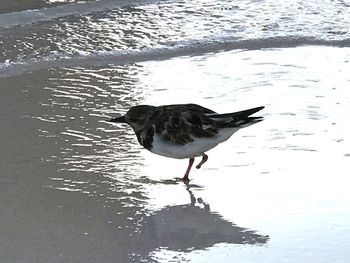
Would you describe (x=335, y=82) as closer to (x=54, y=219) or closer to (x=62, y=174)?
(x=62, y=174)

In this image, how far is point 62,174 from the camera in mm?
4441

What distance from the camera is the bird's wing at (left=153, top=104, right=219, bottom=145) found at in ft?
13.6

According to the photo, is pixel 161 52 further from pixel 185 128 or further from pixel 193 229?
pixel 193 229

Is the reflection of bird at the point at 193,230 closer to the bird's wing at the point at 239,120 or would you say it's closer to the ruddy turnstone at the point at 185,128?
the ruddy turnstone at the point at 185,128

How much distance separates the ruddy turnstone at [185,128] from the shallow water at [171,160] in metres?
0.19

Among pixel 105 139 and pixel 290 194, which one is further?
pixel 105 139

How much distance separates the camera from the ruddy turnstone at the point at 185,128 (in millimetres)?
4105

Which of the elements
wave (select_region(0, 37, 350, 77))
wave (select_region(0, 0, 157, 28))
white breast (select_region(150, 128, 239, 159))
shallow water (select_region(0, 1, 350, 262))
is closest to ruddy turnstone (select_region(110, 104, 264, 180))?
white breast (select_region(150, 128, 239, 159))

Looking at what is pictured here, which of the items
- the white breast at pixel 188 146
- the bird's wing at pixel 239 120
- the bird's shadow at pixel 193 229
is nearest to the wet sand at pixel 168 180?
the bird's shadow at pixel 193 229

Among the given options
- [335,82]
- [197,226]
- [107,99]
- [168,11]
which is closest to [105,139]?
[107,99]

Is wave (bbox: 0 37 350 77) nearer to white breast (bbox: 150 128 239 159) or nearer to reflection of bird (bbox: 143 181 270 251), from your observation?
white breast (bbox: 150 128 239 159)

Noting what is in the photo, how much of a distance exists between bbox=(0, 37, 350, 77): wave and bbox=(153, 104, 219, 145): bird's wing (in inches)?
92.3

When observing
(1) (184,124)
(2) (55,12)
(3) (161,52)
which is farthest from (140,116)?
(2) (55,12)

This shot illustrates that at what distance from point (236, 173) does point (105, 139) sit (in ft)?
2.86
